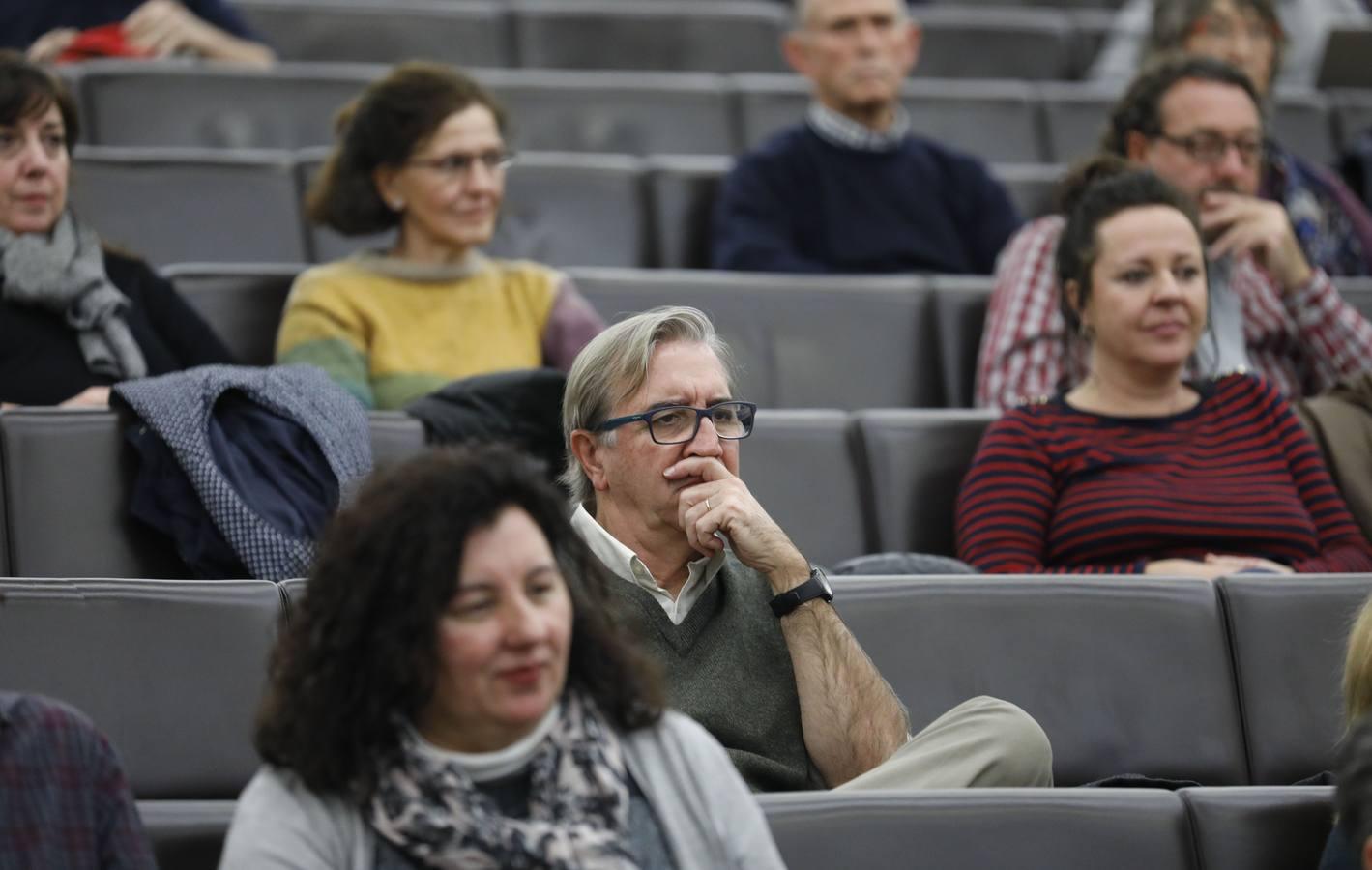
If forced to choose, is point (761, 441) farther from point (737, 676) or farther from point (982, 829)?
point (982, 829)

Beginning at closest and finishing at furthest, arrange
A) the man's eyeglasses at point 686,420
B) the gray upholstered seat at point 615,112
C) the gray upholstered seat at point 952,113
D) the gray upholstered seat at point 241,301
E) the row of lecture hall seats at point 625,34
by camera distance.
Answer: the man's eyeglasses at point 686,420 < the gray upholstered seat at point 241,301 < the gray upholstered seat at point 615,112 < the gray upholstered seat at point 952,113 < the row of lecture hall seats at point 625,34

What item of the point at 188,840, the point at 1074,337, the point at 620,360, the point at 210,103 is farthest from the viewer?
the point at 210,103

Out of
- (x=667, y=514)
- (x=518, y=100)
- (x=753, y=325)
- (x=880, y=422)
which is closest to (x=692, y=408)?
(x=667, y=514)

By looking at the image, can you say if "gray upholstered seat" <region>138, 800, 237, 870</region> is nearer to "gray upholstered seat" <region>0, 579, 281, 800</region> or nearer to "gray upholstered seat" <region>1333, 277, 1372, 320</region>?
"gray upholstered seat" <region>0, 579, 281, 800</region>

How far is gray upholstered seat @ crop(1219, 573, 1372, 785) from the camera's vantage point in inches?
82.4

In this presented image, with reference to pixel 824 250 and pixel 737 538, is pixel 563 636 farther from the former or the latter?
pixel 824 250

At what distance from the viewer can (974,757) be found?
1.76 metres

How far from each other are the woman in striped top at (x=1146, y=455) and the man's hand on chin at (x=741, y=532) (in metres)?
0.61

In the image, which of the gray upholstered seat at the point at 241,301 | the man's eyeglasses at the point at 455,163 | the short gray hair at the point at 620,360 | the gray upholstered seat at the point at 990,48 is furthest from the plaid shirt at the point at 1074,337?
the gray upholstered seat at the point at 990,48

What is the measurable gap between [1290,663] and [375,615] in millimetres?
1108

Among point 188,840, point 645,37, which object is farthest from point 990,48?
point 188,840

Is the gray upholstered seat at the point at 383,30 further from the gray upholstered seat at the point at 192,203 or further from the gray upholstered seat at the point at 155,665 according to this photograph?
the gray upholstered seat at the point at 155,665

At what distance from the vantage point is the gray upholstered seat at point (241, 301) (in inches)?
116

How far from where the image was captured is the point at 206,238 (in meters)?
3.35
